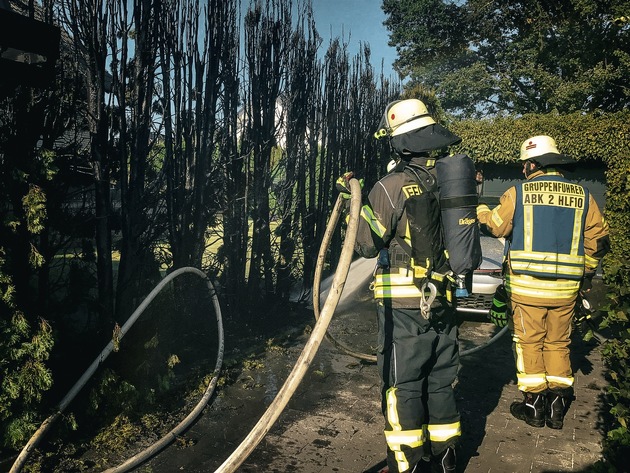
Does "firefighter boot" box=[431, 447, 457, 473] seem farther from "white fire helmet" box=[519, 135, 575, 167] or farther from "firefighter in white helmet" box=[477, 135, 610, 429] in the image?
"white fire helmet" box=[519, 135, 575, 167]

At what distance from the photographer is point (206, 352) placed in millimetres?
6000

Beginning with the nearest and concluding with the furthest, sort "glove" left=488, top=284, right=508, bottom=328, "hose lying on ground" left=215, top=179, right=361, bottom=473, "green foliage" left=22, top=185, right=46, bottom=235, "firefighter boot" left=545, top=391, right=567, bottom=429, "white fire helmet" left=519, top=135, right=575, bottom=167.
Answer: "hose lying on ground" left=215, top=179, right=361, bottom=473
"green foliage" left=22, top=185, right=46, bottom=235
"firefighter boot" left=545, top=391, right=567, bottom=429
"white fire helmet" left=519, top=135, right=575, bottom=167
"glove" left=488, top=284, right=508, bottom=328

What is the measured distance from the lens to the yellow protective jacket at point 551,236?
456 cm

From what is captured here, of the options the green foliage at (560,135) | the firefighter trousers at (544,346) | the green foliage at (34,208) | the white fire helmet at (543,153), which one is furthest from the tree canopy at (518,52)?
the green foliage at (34,208)

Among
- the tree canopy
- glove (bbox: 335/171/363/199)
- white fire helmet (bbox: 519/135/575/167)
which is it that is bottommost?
glove (bbox: 335/171/363/199)

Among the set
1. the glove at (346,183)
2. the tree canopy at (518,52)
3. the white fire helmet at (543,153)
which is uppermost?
the tree canopy at (518,52)

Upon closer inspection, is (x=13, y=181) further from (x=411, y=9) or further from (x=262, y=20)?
(x=411, y=9)

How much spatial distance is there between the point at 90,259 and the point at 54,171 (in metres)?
1.05

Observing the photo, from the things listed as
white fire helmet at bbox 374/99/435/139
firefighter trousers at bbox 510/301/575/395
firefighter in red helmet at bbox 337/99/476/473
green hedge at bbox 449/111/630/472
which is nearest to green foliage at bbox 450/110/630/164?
green hedge at bbox 449/111/630/472

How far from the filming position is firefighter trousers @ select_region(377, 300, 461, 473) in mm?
3479

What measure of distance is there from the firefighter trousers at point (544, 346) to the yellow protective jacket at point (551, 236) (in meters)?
0.11

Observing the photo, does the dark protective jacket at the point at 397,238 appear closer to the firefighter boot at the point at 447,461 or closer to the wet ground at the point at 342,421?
the firefighter boot at the point at 447,461

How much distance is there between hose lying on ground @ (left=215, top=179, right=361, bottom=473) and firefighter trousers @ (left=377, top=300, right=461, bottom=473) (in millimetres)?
734

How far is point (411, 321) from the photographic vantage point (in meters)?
3.60
